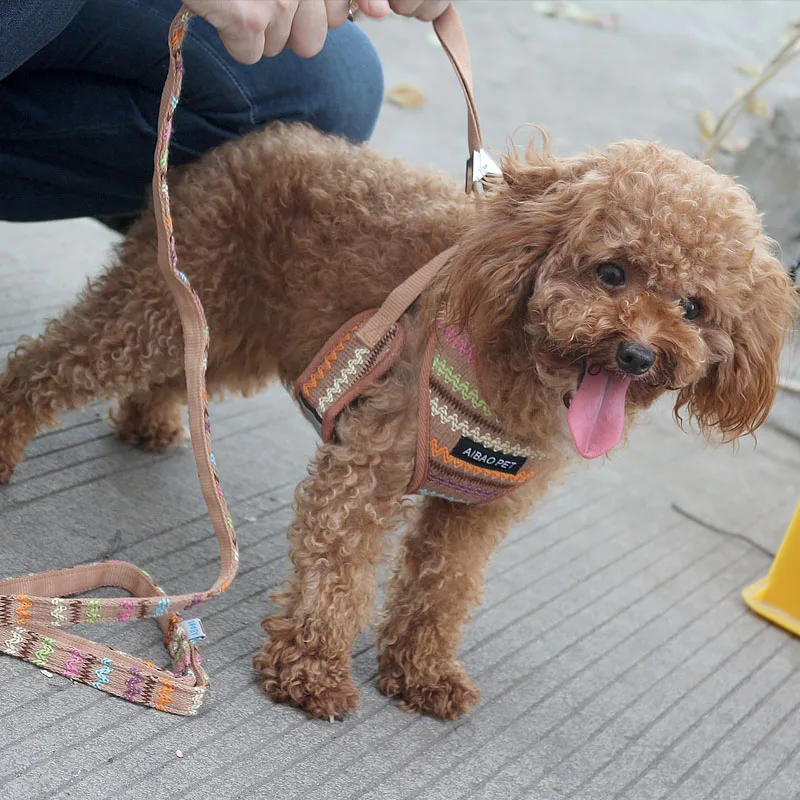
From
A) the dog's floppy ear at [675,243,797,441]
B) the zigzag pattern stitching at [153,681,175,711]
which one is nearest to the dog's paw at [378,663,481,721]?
the zigzag pattern stitching at [153,681,175,711]

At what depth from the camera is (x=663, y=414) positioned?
12.5 ft

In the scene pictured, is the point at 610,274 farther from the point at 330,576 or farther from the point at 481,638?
the point at 481,638

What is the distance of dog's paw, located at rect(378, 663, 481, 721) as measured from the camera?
2012 millimetres

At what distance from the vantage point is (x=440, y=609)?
207 centimetres

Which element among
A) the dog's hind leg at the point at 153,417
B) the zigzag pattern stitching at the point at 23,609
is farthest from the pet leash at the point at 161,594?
the dog's hind leg at the point at 153,417

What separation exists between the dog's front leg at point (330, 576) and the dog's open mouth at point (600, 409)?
1.26ft

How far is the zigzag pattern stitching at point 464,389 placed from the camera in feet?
6.00

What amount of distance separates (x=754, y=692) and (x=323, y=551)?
120 centimetres

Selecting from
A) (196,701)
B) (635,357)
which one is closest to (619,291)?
(635,357)

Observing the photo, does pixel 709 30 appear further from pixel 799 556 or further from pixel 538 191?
pixel 538 191

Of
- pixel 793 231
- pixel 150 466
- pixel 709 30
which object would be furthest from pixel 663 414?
pixel 709 30

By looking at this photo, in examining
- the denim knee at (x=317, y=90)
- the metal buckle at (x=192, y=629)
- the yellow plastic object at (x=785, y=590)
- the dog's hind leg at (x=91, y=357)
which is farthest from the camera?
the yellow plastic object at (x=785, y=590)

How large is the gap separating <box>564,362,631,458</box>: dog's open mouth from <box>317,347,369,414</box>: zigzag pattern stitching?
1.47 feet

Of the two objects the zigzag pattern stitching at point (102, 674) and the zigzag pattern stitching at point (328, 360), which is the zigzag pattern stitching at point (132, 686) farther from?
the zigzag pattern stitching at point (328, 360)
